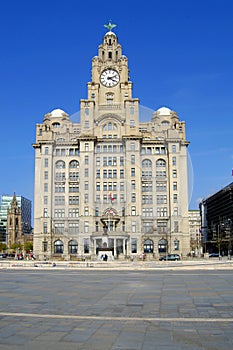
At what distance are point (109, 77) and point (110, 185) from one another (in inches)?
1363

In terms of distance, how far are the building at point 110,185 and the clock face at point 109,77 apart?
25.3 feet

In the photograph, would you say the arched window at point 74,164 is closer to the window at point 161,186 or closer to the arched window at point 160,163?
the arched window at point 160,163

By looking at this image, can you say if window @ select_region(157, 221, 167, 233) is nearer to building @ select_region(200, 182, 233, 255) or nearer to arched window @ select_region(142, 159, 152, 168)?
arched window @ select_region(142, 159, 152, 168)

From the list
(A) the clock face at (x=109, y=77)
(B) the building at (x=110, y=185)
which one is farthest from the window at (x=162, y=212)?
(A) the clock face at (x=109, y=77)

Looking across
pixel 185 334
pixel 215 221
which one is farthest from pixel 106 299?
pixel 215 221

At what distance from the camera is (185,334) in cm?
1146

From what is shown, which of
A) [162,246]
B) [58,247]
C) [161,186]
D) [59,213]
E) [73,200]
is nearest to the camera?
[162,246]

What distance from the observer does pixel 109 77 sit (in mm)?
122938

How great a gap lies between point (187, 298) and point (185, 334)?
25.4 ft

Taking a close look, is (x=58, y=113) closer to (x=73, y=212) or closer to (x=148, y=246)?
(x=73, y=212)

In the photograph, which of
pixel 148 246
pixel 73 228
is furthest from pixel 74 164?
pixel 148 246

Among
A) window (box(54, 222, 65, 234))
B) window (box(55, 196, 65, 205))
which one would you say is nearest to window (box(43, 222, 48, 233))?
window (box(54, 222, 65, 234))

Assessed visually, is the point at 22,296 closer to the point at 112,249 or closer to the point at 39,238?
the point at 112,249

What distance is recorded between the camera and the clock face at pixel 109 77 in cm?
12250
